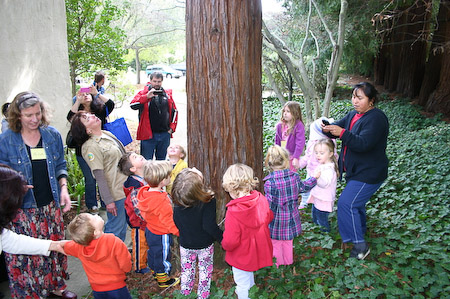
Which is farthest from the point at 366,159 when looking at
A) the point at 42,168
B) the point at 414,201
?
the point at 42,168

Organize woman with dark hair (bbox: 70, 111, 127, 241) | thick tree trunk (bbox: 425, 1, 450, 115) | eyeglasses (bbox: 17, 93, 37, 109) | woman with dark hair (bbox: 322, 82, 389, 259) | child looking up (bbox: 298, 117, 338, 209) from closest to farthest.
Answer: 1. eyeglasses (bbox: 17, 93, 37, 109)
2. woman with dark hair (bbox: 322, 82, 389, 259)
3. woman with dark hair (bbox: 70, 111, 127, 241)
4. child looking up (bbox: 298, 117, 338, 209)
5. thick tree trunk (bbox: 425, 1, 450, 115)

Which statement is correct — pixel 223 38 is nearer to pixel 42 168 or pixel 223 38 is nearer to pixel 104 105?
pixel 42 168

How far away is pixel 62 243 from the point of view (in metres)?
2.84

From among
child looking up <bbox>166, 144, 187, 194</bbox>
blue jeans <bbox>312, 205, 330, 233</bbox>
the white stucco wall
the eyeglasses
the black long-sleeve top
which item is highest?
the white stucco wall

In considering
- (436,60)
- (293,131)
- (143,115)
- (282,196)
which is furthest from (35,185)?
(436,60)

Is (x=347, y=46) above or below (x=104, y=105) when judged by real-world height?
above

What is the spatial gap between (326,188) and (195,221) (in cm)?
171

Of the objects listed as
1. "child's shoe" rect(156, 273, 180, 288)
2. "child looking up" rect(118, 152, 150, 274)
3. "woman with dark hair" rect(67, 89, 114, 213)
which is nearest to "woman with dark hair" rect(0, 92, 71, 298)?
"child looking up" rect(118, 152, 150, 274)

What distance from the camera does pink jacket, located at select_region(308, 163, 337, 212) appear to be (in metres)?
3.91

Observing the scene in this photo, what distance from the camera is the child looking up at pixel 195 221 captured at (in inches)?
113

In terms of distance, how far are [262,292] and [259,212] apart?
796 millimetres

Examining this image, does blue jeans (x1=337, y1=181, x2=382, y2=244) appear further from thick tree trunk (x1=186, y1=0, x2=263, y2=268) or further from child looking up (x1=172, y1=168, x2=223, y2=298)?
child looking up (x1=172, y1=168, x2=223, y2=298)

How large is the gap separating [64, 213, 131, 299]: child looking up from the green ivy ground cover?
2.29 feet

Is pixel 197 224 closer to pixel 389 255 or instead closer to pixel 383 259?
pixel 383 259
